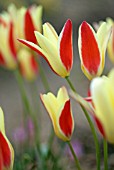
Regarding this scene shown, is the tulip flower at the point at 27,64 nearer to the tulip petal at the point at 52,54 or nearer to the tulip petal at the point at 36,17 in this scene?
the tulip petal at the point at 36,17

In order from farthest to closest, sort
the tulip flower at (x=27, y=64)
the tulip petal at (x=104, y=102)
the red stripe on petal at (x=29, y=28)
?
the tulip flower at (x=27, y=64)
the red stripe on petal at (x=29, y=28)
the tulip petal at (x=104, y=102)

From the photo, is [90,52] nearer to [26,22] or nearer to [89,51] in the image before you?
[89,51]

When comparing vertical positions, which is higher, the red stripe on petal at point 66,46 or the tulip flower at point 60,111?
the red stripe on petal at point 66,46

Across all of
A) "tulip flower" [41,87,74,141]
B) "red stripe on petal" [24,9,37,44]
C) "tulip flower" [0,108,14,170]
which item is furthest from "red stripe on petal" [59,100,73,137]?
"red stripe on petal" [24,9,37,44]

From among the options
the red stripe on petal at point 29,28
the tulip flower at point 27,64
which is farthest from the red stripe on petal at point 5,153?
the tulip flower at point 27,64

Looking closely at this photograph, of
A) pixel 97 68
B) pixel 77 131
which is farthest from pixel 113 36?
pixel 77 131

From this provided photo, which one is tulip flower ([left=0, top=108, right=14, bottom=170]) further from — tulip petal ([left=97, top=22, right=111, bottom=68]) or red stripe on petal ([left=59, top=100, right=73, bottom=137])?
tulip petal ([left=97, top=22, right=111, bottom=68])

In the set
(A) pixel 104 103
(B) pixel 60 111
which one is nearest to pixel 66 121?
(B) pixel 60 111
